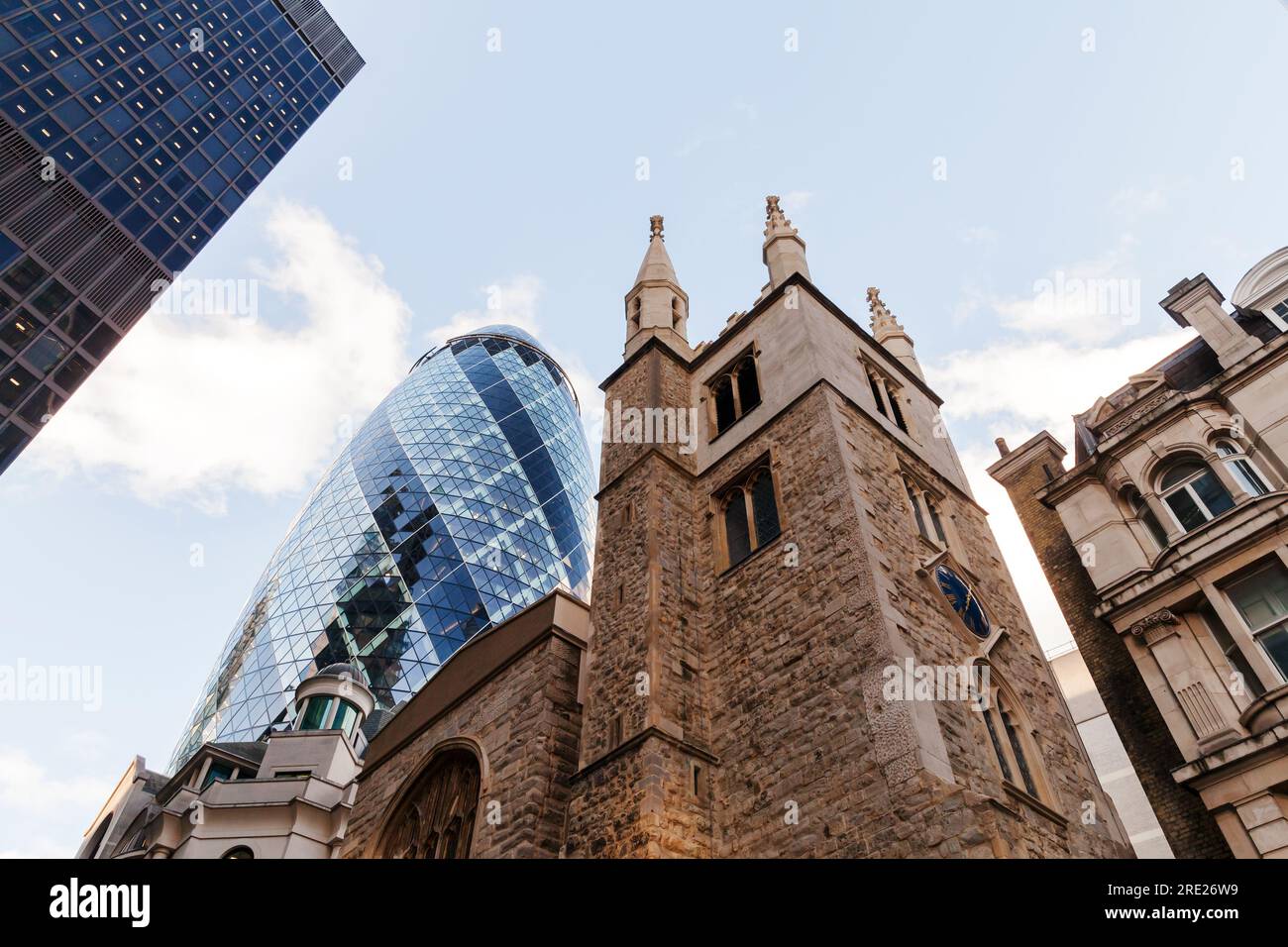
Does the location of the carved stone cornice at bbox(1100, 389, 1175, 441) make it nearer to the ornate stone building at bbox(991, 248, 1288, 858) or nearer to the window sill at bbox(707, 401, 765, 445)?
the ornate stone building at bbox(991, 248, 1288, 858)

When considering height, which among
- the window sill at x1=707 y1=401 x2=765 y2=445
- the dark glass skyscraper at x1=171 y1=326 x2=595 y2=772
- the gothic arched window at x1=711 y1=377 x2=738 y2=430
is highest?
the dark glass skyscraper at x1=171 y1=326 x2=595 y2=772

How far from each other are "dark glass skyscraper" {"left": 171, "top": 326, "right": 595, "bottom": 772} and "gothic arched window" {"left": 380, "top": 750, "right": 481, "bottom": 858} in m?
45.8

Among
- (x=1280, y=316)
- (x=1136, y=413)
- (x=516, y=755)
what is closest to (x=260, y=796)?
(x=516, y=755)

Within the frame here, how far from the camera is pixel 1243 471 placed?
45.3 ft

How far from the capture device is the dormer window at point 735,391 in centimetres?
1952

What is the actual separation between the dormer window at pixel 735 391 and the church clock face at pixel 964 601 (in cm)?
620

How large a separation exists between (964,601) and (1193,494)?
174 inches

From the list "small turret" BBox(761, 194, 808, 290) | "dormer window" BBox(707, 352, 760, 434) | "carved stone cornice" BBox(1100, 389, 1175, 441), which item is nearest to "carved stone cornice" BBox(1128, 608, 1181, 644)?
"carved stone cornice" BBox(1100, 389, 1175, 441)

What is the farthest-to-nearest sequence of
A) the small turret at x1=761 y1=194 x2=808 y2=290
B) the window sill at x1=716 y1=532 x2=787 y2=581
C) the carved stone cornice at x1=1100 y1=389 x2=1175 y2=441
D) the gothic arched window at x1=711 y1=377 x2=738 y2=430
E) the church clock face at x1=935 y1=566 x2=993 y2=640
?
the small turret at x1=761 y1=194 x2=808 y2=290 < the gothic arched window at x1=711 y1=377 x2=738 y2=430 < the carved stone cornice at x1=1100 y1=389 x2=1175 y2=441 < the window sill at x1=716 y1=532 x2=787 y2=581 < the church clock face at x1=935 y1=566 x2=993 y2=640

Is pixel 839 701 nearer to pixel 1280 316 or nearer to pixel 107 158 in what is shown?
pixel 1280 316

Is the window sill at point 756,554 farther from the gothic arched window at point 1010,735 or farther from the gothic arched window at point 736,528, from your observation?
the gothic arched window at point 1010,735

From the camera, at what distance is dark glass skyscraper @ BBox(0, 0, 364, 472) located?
39.7m
